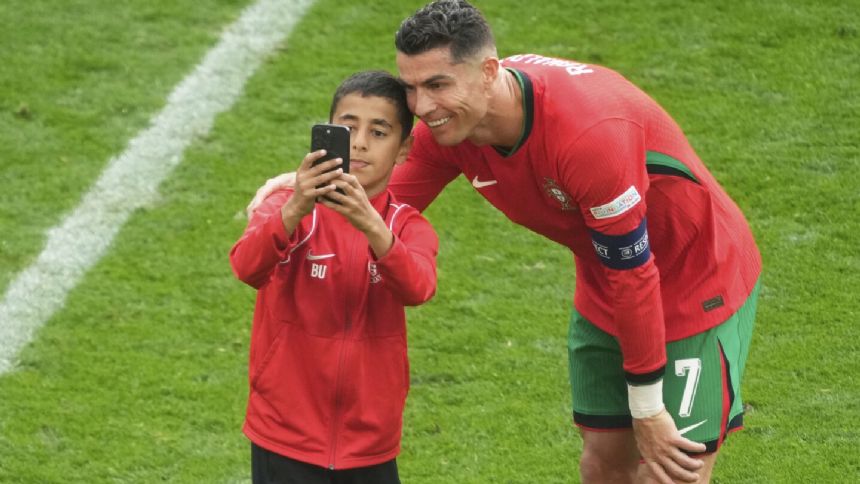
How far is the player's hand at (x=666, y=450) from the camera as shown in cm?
450

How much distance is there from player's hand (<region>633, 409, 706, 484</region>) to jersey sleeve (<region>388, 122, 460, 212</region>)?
89 cm

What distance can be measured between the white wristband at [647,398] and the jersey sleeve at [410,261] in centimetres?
65

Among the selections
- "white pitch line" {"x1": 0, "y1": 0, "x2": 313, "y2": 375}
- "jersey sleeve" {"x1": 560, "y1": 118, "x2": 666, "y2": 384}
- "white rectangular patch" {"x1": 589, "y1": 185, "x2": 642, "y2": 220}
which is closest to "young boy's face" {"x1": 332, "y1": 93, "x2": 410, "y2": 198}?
"jersey sleeve" {"x1": 560, "y1": 118, "x2": 666, "y2": 384}

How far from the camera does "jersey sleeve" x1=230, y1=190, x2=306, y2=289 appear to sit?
4.12m

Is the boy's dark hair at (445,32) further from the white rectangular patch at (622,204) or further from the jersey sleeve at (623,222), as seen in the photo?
the white rectangular patch at (622,204)

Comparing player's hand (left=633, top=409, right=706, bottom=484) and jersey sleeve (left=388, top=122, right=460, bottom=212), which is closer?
player's hand (left=633, top=409, right=706, bottom=484)

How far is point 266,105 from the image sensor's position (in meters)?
8.36

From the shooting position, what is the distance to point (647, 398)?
448 cm

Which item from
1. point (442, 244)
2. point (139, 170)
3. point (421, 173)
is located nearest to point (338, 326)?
point (421, 173)

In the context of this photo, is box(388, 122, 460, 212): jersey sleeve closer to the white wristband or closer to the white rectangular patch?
the white rectangular patch

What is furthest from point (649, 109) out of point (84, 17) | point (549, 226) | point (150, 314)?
point (84, 17)

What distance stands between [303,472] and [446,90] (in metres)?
1.07

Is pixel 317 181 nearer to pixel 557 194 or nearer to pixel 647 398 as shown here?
pixel 557 194

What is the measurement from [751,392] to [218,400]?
1.98 metres
